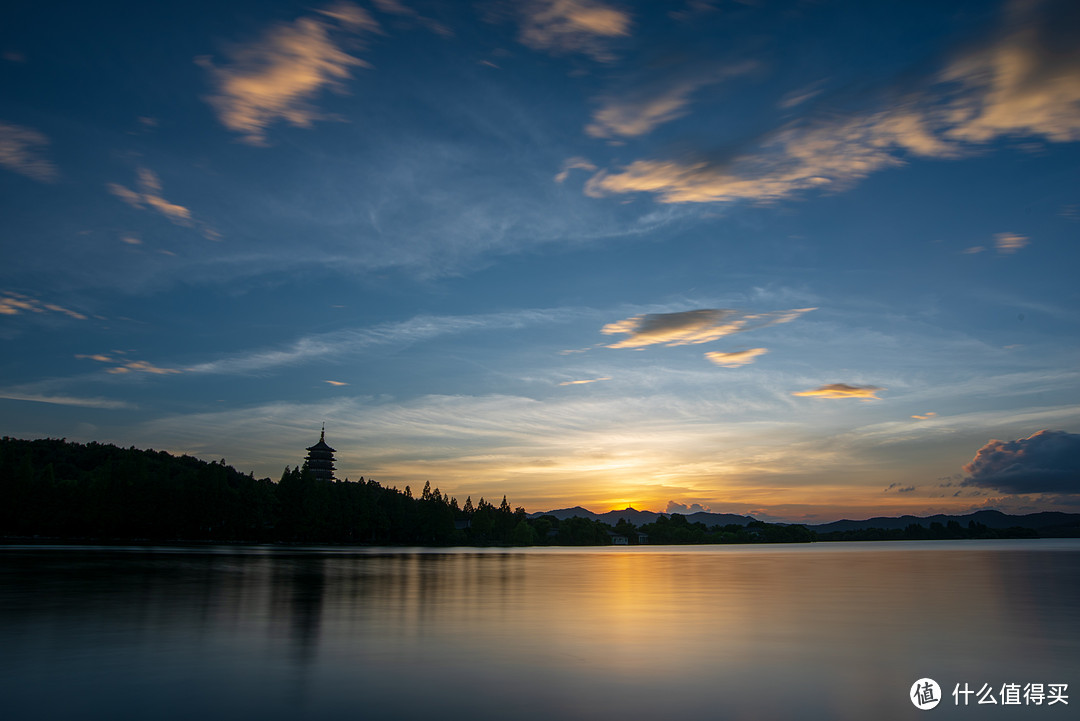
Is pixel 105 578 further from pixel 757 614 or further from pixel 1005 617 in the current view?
pixel 1005 617

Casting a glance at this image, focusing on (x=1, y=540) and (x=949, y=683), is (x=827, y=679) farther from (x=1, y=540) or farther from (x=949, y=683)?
(x=1, y=540)

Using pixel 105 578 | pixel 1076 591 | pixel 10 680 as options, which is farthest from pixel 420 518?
pixel 10 680

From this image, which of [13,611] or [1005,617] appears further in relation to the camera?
[1005,617]

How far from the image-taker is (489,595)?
103 ft

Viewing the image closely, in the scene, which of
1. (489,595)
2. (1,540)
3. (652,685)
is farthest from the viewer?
(1,540)

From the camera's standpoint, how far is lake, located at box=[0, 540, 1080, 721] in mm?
11258

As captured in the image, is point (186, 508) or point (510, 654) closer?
point (510, 654)

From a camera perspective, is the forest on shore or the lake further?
the forest on shore

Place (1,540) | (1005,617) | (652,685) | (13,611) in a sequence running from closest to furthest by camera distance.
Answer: (652,685) → (13,611) → (1005,617) → (1,540)

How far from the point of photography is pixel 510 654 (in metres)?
16.1

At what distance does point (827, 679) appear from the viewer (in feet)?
44.0

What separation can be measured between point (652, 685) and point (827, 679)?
11.8 ft

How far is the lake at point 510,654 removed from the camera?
1126 cm

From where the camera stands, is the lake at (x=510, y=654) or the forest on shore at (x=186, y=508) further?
the forest on shore at (x=186, y=508)
